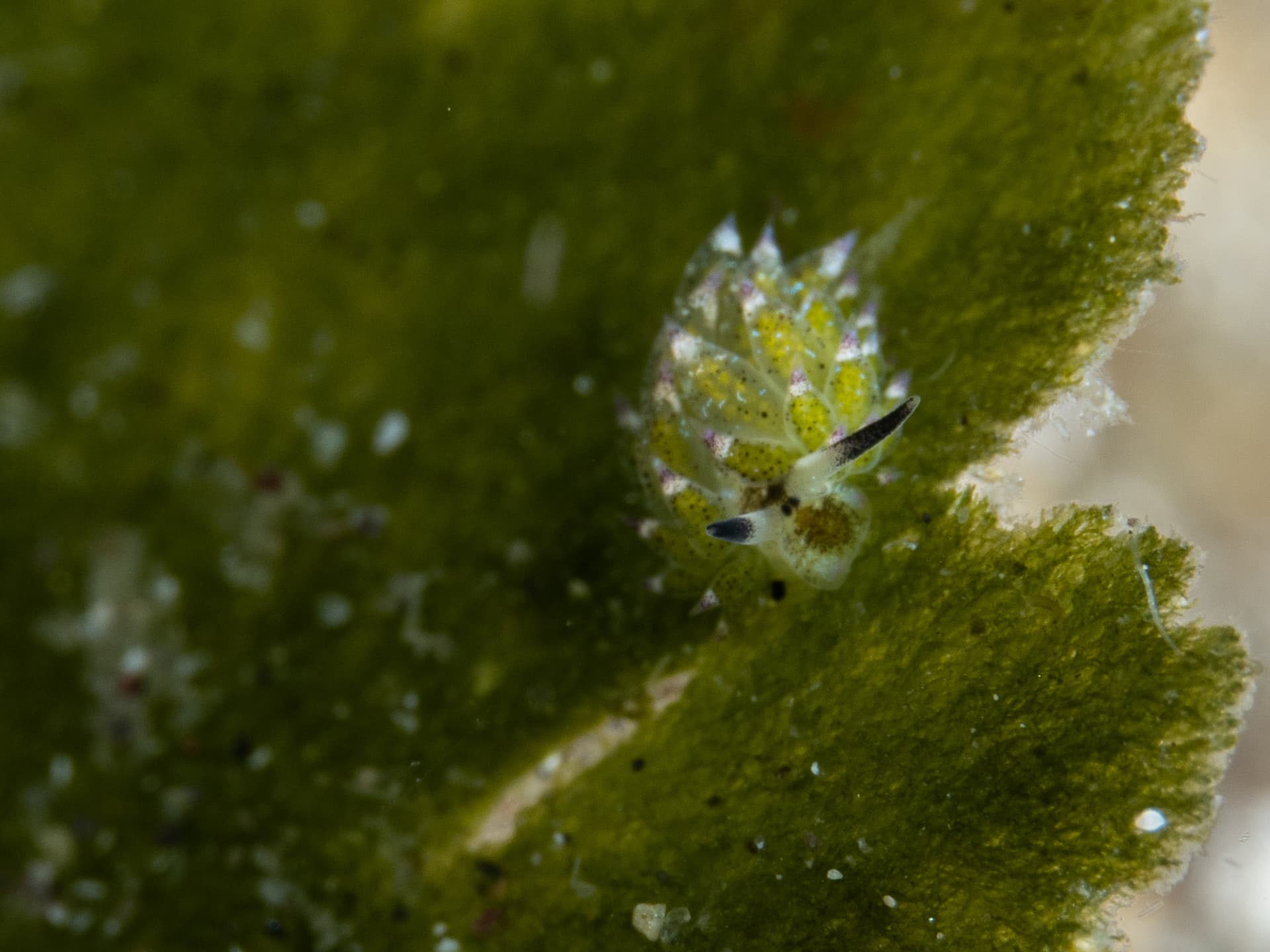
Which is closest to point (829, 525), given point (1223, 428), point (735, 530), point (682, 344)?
point (735, 530)

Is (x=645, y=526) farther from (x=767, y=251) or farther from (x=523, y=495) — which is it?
(x=767, y=251)

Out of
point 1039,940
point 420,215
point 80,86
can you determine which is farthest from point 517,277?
point 1039,940

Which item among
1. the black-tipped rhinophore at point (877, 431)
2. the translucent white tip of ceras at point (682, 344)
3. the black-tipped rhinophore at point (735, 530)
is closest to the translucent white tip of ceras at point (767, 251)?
the translucent white tip of ceras at point (682, 344)

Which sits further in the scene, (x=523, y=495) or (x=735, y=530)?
(x=523, y=495)

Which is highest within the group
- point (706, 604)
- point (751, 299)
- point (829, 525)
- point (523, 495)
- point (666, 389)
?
point (751, 299)

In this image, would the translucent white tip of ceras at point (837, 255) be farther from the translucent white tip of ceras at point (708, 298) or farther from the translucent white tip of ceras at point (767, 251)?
the translucent white tip of ceras at point (708, 298)

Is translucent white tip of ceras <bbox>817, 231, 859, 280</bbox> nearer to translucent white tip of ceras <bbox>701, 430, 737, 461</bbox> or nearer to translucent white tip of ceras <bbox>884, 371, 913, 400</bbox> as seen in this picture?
translucent white tip of ceras <bbox>884, 371, 913, 400</bbox>

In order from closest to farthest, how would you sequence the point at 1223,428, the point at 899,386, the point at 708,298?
the point at 899,386 < the point at 708,298 < the point at 1223,428

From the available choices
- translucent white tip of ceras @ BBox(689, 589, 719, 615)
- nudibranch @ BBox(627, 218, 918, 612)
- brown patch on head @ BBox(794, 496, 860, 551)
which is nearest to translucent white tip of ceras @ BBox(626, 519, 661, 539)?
nudibranch @ BBox(627, 218, 918, 612)
